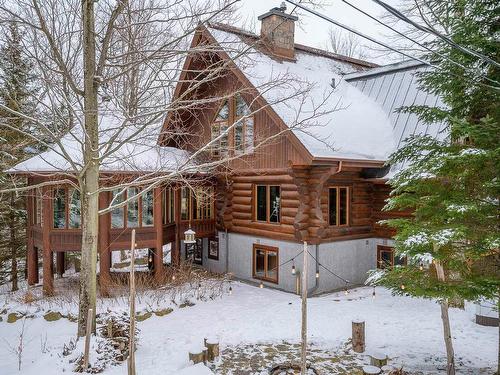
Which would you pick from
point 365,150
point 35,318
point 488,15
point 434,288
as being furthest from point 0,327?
point 488,15

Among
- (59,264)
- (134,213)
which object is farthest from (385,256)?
(59,264)

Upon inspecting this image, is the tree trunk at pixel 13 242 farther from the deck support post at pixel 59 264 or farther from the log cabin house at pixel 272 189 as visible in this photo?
the log cabin house at pixel 272 189

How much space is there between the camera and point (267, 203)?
656 inches

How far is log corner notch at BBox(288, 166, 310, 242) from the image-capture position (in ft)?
48.2

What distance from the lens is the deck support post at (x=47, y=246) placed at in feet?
48.7

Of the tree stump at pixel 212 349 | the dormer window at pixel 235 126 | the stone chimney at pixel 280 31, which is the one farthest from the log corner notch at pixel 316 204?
the stone chimney at pixel 280 31

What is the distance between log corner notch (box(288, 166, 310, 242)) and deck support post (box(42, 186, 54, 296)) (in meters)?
8.74

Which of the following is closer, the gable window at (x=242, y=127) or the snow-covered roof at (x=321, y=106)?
the snow-covered roof at (x=321, y=106)

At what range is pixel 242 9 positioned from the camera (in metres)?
9.58

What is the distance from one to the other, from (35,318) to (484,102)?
43.4 feet

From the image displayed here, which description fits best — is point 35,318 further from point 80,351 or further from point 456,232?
point 456,232

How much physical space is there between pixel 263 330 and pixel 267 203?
6290mm

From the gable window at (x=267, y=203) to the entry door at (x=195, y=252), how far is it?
4.26 metres

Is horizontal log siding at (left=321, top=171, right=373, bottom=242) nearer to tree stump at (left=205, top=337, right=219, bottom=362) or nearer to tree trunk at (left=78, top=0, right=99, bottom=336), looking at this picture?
tree stump at (left=205, top=337, right=219, bottom=362)
